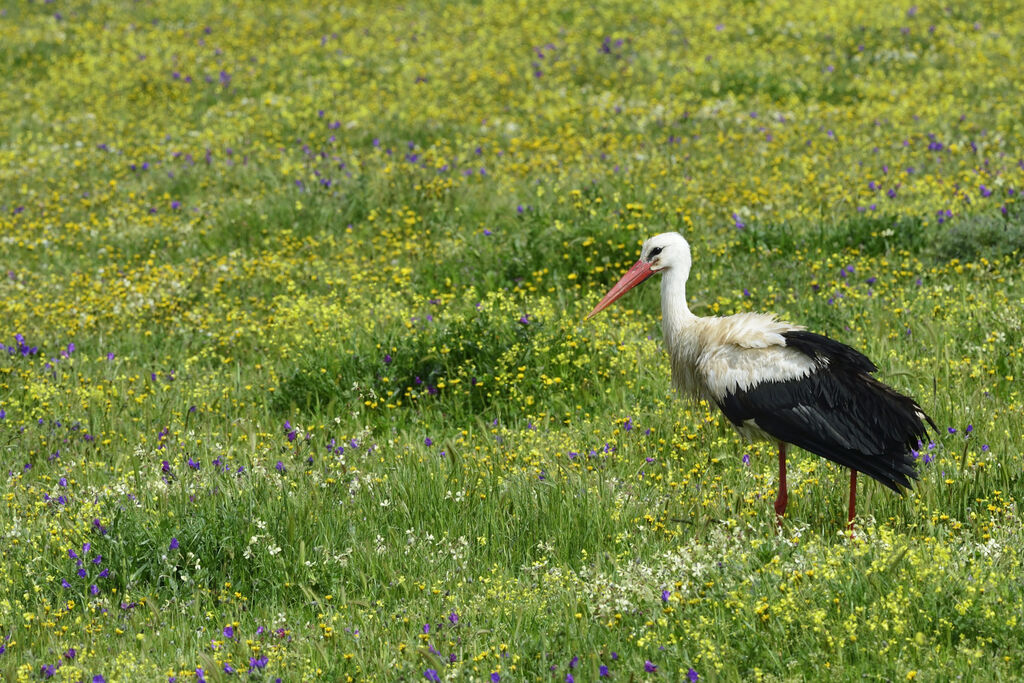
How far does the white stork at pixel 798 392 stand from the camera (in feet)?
17.6

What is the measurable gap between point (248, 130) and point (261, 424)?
711 cm

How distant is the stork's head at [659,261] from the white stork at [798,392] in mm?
265

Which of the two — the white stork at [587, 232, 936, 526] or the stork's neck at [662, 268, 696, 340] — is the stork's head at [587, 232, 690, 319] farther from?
the white stork at [587, 232, 936, 526]

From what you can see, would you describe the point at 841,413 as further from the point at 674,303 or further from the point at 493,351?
the point at 493,351

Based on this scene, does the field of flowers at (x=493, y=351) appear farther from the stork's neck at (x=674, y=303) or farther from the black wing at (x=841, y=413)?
the stork's neck at (x=674, y=303)

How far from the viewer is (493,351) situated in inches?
302

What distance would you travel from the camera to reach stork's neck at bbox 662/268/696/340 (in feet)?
21.2

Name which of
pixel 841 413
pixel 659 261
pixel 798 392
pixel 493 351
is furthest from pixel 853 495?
pixel 493 351

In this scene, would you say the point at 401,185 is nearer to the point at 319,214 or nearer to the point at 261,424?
the point at 319,214

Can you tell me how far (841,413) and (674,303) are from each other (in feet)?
4.35

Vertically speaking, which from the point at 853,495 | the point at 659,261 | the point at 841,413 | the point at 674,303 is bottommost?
the point at 853,495

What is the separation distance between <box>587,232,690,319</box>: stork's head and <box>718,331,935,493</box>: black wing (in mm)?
943

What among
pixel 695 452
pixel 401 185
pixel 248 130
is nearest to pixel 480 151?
pixel 401 185

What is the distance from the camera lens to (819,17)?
1645cm
